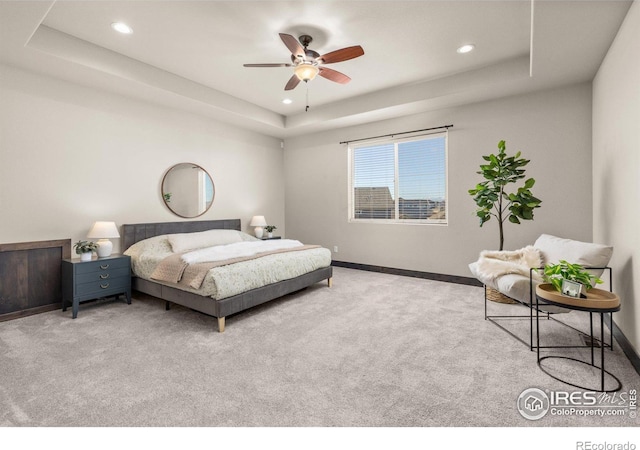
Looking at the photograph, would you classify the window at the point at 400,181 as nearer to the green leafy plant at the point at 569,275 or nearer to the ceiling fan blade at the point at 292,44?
the green leafy plant at the point at 569,275

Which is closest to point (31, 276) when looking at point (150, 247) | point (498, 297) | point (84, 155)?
point (150, 247)

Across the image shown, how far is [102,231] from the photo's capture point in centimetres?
369

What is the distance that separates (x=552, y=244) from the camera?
10.1 ft

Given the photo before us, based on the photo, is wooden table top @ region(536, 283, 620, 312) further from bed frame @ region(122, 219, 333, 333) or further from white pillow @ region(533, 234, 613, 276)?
bed frame @ region(122, 219, 333, 333)

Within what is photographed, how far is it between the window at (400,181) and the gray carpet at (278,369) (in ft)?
6.53

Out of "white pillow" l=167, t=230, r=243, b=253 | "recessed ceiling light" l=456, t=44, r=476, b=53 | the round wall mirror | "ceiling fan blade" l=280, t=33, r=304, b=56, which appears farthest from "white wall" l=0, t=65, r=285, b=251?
"recessed ceiling light" l=456, t=44, r=476, b=53

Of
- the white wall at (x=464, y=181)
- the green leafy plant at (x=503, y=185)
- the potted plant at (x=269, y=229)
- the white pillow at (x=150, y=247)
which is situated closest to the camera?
the green leafy plant at (x=503, y=185)

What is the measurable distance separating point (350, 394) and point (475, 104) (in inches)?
168

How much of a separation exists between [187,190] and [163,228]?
A: 2.36 ft

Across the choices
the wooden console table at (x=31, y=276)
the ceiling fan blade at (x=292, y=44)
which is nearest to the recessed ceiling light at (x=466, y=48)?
the ceiling fan blade at (x=292, y=44)

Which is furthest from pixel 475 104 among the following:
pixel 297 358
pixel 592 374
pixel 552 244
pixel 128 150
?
pixel 128 150

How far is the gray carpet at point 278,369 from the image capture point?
1706 millimetres

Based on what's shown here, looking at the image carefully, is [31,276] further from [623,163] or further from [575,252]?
[623,163]

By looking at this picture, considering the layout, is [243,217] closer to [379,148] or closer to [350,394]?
[379,148]
